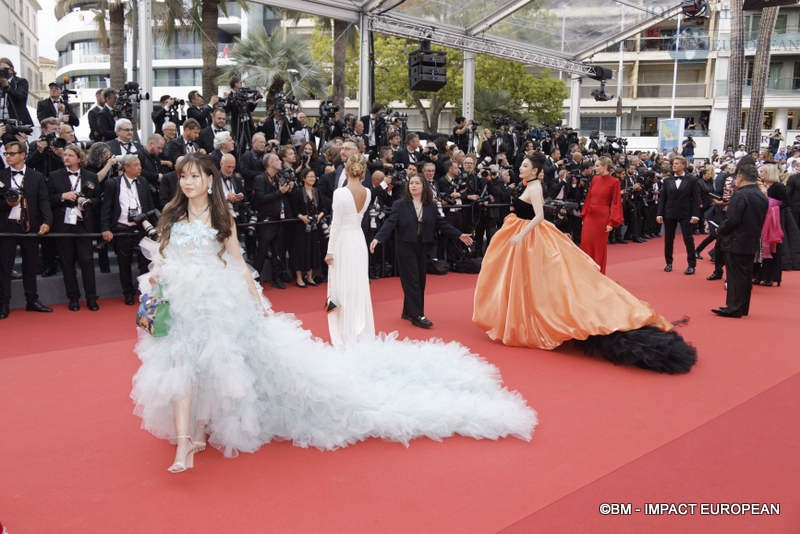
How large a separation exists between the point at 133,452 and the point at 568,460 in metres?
2.61

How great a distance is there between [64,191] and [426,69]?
9459mm

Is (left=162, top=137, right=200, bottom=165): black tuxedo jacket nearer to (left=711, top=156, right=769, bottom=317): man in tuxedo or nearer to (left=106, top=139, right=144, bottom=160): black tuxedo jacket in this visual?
(left=106, top=139, right=144, bottom=160): black tuxedo jacket

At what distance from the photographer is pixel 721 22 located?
39.8 meters

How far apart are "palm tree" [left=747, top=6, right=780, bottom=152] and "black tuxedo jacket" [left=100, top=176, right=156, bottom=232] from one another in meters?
20.5

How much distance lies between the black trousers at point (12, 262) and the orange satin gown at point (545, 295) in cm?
513

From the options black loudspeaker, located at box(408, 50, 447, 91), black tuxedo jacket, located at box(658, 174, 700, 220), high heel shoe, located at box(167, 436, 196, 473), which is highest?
black loudspeaker, located at box(408, 50, 447, 91)

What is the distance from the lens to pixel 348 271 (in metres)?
5.94

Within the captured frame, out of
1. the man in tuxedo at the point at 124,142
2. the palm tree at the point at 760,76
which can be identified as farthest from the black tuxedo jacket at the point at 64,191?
the palm tree at the point at 760,76

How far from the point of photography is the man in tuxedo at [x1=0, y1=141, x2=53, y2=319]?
7.30 m

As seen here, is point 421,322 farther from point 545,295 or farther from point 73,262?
point 73,262

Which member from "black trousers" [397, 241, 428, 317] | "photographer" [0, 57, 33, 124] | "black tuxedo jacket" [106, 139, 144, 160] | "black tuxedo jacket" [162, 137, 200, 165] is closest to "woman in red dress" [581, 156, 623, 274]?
"black trousers" [397, 241, 428, 317]

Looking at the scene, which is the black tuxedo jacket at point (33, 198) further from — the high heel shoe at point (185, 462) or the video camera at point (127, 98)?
the high heel shoe at point (185, 462)

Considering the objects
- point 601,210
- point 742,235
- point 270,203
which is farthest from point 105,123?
point 742,235

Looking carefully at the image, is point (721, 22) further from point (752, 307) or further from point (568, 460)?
point (568, 460)
